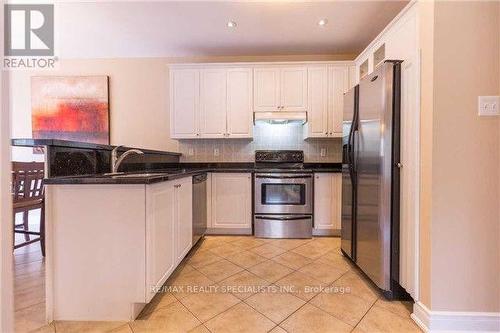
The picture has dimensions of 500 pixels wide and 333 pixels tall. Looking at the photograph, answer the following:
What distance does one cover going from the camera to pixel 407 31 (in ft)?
5.38

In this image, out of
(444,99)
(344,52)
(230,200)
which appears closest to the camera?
(444,99)

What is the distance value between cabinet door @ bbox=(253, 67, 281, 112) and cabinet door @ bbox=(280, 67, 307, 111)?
0.07m

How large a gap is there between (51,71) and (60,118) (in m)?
0.74

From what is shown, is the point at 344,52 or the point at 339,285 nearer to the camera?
the point at 339,285

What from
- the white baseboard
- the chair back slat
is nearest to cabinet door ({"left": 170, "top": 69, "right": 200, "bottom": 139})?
the chair back slat

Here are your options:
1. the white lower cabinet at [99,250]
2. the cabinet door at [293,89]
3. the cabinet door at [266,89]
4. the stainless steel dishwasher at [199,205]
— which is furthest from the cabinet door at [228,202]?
the white lower cabinet at [99,250]

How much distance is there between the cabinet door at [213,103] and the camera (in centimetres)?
328

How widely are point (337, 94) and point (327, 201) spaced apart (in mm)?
1440

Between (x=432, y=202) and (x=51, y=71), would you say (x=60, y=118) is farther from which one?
(x=432, y=202)

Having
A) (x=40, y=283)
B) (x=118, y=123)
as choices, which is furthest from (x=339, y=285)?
(x=118, y=123)

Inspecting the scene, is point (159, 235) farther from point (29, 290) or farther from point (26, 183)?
point (26, 183)

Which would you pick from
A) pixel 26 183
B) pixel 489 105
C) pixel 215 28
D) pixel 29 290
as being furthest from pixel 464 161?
pixel 26 183

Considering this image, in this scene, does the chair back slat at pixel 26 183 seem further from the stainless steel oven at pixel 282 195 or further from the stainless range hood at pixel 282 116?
the stainless range hood at pixel 282 116

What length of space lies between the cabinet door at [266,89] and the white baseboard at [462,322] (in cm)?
262
